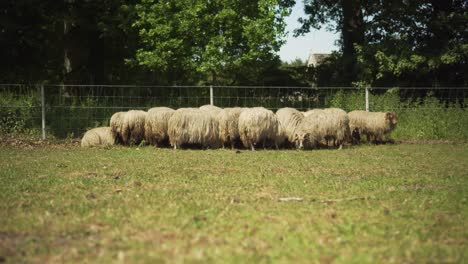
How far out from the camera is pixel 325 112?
1578 centimetres

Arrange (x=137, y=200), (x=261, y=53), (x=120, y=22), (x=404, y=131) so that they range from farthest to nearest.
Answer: (x=120, y=22) → (x=261, y=53) → (x=404, y=131) → (x=137, y=200)

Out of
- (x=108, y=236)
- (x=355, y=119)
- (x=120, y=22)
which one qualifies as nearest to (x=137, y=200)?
(x=108, y=236)

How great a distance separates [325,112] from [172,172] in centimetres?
730

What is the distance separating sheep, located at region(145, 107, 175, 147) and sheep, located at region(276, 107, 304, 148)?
11.5ft

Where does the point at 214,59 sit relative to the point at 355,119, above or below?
above

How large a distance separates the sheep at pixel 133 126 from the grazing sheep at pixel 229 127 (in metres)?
2.60

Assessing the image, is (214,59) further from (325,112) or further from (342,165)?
(342,165)

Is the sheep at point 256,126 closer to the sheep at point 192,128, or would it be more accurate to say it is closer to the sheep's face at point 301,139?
the sheep's face at point 301,139

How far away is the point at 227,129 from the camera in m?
15.6

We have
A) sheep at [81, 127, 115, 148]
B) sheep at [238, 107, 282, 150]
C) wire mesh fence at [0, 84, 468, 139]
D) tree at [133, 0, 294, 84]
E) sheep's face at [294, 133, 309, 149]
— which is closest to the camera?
sheep at [238, 107, 282, 150]

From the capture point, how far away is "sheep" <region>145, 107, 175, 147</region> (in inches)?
623

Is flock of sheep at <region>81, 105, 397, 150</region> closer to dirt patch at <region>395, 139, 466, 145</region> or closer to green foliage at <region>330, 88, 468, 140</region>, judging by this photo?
dirt patch at <region>395, 139, 466, 145</region>

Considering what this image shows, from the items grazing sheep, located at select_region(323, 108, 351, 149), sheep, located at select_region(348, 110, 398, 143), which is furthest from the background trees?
grazing sheep, located at select_region(323, 108, 351, 149)

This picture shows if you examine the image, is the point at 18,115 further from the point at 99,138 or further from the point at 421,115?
the point at 421,115
